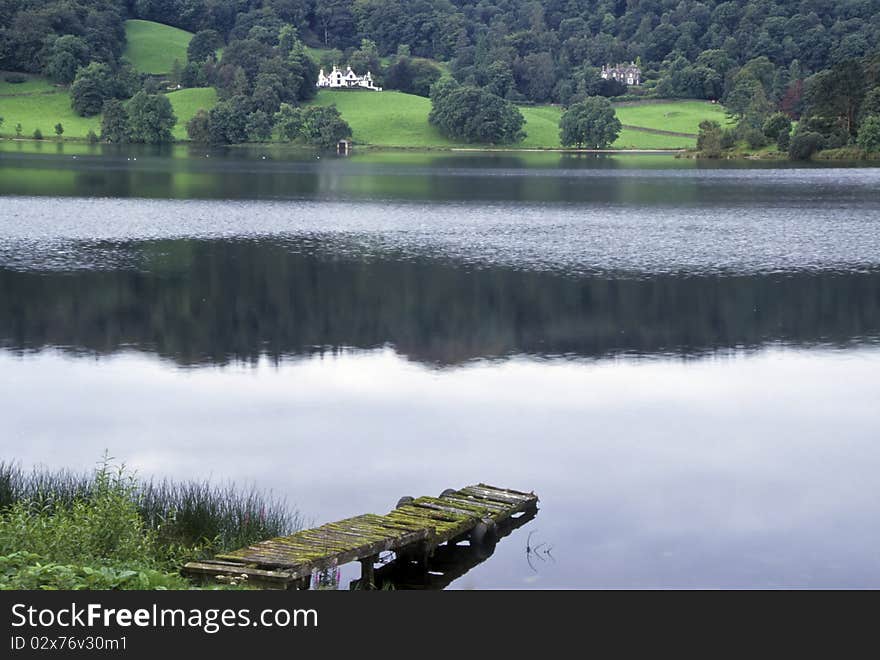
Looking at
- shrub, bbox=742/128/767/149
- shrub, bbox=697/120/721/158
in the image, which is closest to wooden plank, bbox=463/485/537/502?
shrub, bbox=697/120/721/158

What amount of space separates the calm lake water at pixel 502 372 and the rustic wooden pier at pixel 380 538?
588mm

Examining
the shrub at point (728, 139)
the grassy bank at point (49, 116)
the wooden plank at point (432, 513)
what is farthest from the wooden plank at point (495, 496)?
the grassy bank at point (49, 116)

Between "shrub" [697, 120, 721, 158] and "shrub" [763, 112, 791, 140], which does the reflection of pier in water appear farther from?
"shrub" [697, 120, 721, 158]

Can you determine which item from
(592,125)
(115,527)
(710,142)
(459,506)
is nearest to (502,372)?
(459,506)

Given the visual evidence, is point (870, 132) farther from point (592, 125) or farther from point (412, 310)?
point (412, 310)

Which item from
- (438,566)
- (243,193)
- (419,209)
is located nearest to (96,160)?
(243,193)

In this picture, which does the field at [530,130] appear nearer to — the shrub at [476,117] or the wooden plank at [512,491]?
the shrub at [476,117]

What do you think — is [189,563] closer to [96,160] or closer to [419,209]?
[419,209]

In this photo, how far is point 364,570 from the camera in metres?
16.3

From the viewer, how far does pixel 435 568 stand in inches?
684

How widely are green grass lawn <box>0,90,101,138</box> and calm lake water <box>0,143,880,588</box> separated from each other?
126m

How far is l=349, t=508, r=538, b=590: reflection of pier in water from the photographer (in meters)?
16.7
